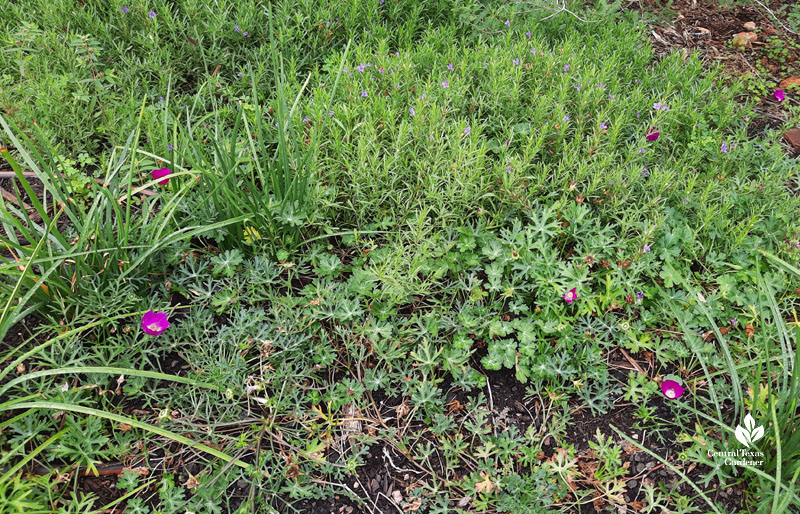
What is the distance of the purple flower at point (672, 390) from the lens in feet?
7.84

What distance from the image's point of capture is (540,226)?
2760 millimetres

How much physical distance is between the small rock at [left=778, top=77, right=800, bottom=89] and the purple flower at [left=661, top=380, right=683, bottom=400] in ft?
10.6

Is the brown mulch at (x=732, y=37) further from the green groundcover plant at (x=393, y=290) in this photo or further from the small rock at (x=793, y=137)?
the green groundcover plant at (x=393, y=290)

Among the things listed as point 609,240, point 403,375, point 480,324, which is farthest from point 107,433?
point 609,240

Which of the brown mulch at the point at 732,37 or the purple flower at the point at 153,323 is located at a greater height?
the brown mulch at the point at 732,37

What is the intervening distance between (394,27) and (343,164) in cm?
162

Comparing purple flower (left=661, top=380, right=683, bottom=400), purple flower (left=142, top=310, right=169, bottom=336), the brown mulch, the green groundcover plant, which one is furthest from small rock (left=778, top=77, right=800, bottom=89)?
purple flower (left=142, top=310, right=169, bottom=336)

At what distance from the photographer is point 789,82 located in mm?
4383

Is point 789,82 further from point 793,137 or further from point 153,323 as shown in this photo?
→ point 153,323

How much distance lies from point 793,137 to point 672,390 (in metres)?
2.52

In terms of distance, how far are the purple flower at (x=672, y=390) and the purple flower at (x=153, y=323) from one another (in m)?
2.16

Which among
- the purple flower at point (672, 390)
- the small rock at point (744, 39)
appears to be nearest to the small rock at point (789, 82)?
the small rock at point (744, 39)

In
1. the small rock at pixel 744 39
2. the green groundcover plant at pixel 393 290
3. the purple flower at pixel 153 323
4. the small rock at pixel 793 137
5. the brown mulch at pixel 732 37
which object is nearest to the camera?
the green groundcover plant at pixel 393 290

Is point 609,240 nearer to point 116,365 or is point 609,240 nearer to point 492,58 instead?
point 492,58
